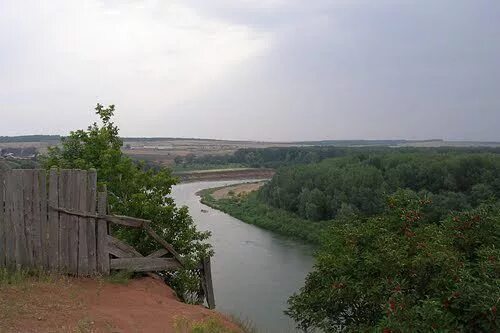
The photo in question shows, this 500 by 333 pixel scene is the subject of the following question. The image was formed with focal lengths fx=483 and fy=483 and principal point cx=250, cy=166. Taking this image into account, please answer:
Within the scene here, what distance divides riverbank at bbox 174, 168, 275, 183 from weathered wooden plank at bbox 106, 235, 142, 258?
74896mm

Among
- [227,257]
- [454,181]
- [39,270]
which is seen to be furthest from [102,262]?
[454,181]

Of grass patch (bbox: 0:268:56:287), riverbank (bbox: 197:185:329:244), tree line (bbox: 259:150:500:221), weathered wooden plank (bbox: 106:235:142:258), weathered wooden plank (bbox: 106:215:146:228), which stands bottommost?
riverbank (bbox: 197:185:329:244)

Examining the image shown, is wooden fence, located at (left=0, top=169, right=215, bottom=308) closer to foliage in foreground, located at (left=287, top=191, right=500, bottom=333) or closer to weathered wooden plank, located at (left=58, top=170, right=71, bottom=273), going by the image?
weathered wooden plank, located at (left=58, top=170, right=71, bottom=273)

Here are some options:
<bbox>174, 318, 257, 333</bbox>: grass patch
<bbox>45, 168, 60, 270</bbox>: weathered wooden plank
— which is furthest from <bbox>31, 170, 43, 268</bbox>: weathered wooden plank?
<bbox>174, 318, 257, 333</bbox>: grass patch

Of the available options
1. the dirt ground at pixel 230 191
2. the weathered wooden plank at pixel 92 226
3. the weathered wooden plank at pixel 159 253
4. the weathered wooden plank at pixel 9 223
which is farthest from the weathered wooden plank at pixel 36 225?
the dirt ground at pixel 230 191

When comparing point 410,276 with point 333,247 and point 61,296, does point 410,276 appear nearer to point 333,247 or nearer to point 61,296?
point 333,247

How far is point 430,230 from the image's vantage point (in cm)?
818

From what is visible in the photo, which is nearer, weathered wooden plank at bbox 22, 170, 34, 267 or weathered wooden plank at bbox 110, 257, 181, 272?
weathered wooden plank at bbox 22, 170, 34, 267

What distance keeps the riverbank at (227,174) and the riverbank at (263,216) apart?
24279 mm

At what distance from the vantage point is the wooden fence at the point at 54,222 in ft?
26.9

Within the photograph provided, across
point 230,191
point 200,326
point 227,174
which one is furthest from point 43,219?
point 227,174

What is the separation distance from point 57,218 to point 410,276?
19.6 feet

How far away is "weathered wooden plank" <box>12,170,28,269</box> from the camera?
820 centimetres

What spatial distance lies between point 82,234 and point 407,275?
18.0 feet
